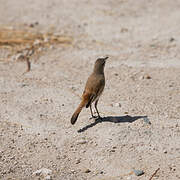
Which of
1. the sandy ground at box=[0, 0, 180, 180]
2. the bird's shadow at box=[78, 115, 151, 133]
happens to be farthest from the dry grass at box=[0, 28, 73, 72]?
the bird's shadow at box=[78, 115, 151, 133]

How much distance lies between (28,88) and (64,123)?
158 centimetres

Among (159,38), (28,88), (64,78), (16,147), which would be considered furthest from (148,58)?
(16,147)

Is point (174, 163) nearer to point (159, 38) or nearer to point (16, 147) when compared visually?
point (16, 147)

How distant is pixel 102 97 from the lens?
7312mm

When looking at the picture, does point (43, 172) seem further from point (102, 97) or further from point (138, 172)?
point (102, 97)

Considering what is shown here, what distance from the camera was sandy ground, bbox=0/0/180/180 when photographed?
17.7ft

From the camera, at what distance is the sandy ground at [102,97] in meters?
5.41

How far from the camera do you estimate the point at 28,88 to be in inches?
302

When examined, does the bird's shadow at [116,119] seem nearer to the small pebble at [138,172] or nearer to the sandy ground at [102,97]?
the sandy ground at [102,97]

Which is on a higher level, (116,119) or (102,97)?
(102,97)

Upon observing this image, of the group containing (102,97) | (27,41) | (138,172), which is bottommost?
(138,172)

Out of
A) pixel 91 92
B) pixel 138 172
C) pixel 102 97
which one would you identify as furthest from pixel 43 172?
pixel 102 97

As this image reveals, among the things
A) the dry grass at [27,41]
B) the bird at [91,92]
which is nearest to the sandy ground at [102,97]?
the dry grass at [27,41]

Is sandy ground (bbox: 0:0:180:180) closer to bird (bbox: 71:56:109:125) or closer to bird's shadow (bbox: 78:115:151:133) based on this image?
bird's shadow (bbox: 78:115:151:133)
